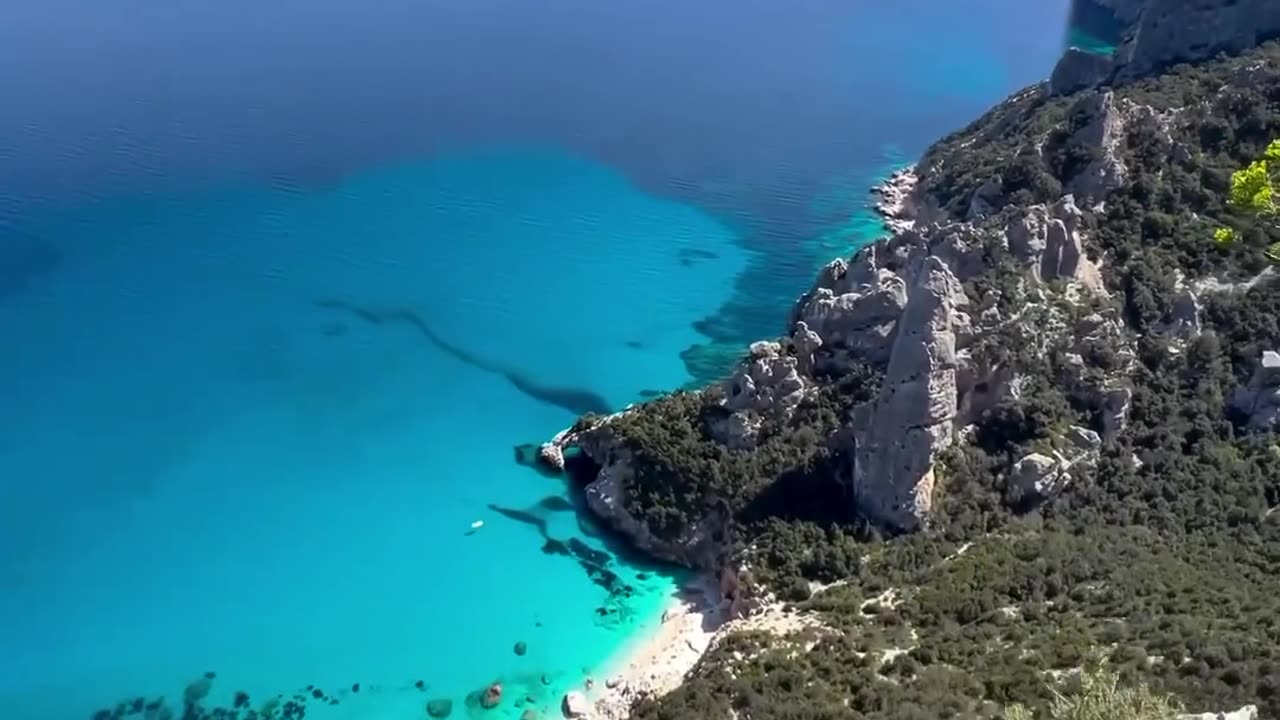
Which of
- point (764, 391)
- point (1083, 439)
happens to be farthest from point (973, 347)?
point (764, 391)

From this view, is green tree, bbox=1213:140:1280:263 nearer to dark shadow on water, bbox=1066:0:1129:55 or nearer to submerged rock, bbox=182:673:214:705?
submerged rock, bbox=182:673:214:705

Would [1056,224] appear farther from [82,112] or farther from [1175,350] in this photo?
[82,112]

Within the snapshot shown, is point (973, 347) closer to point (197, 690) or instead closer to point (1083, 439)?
point (1083, 439)

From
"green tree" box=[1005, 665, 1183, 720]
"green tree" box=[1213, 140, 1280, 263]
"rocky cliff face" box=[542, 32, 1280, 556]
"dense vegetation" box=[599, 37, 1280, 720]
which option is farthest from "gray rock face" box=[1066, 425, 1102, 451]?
"green tree" box=[1213, 140, 1280, 263]

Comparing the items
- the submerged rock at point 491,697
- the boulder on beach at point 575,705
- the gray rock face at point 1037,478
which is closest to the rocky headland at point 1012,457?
the gray rock face at point 1037,478

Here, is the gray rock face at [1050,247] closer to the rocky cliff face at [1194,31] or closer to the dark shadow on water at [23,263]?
the rocky cliff face at [1194,31]
